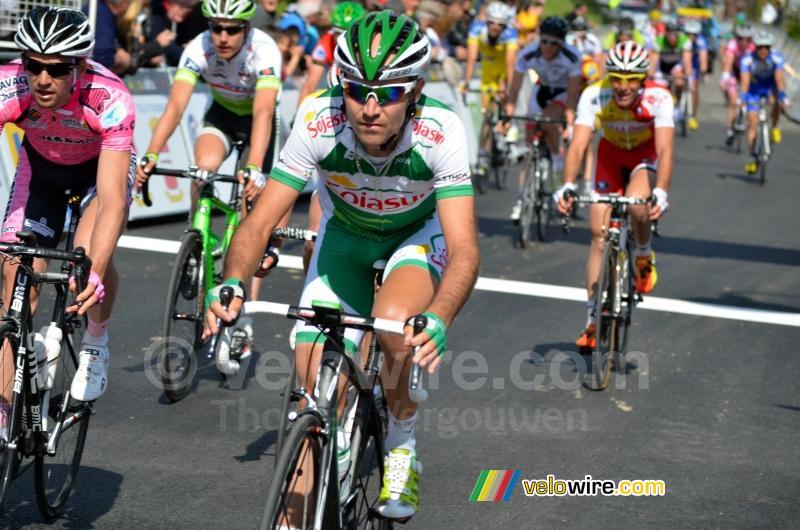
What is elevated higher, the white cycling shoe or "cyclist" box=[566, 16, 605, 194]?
the white cycling shoe

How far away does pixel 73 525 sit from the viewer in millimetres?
5750

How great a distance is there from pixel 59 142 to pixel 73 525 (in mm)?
1879

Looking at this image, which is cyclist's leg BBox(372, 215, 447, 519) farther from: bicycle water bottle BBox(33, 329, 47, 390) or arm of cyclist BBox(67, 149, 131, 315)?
bicycle water bottle BBox(33, 329, 47, 390)

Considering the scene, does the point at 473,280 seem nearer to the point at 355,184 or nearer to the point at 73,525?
the point at 355,184

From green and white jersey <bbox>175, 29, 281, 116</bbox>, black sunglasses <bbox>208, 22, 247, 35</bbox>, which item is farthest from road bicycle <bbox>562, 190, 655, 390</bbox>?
black sunglasses <bbox>208, 22, 247, 35</bbox>

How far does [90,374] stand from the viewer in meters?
5.90

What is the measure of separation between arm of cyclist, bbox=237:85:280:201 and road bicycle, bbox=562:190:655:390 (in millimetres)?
2145

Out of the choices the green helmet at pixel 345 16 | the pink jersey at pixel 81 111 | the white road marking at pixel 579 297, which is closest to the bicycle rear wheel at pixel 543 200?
the white road marking at pixel 579 297

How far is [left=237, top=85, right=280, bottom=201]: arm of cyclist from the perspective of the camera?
800cm

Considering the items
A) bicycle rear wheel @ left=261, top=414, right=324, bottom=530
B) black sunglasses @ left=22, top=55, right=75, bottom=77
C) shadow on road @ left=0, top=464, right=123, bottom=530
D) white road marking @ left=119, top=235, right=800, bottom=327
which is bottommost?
white road marking @ left=119, top=235, right=800, bottom=327

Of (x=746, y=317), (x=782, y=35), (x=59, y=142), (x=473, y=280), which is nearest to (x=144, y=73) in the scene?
(x=746, y=317)

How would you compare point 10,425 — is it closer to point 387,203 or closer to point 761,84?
point 387,203

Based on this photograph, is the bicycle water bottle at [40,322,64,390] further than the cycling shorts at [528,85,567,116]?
No

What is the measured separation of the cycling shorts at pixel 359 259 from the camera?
537 cm
